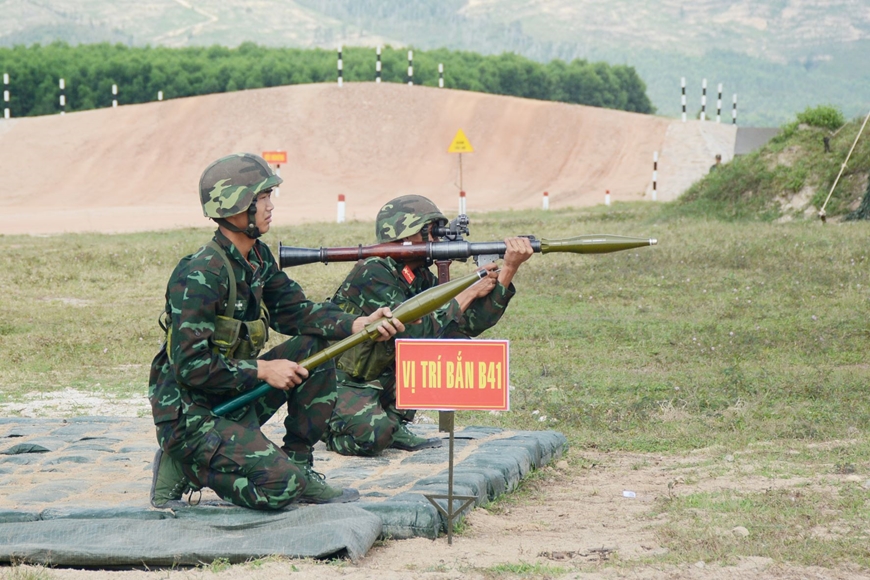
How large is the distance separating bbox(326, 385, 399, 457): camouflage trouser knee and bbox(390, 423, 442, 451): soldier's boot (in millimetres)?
212

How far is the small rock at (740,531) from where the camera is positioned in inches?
210

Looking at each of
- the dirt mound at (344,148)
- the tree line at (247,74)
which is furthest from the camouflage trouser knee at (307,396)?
the tree line at (247,74)

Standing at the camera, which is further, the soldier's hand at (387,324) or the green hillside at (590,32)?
the green hillside at (590,32)

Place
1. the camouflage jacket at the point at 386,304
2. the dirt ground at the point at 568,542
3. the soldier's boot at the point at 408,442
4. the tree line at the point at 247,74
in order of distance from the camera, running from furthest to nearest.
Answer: the tree line at the point at 247,74
the soldier's boot at the point at 408,442
the camouflage jacket at the point at 386,304
the dirt ground at the point at 568,542

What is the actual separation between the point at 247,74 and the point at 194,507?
125 ft

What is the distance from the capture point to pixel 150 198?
31.6 meters

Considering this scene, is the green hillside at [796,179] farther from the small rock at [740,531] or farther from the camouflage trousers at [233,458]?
the camouflage trousers at [233,458]

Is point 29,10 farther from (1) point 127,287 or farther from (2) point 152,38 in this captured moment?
(1) point 127,287

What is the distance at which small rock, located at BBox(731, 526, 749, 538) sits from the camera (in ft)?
17.5

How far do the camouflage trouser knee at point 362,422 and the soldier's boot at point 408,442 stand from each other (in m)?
0.21

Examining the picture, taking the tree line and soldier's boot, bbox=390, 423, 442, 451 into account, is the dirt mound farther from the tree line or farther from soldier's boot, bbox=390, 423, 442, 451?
soldier's boot, bbox=390, 423, 442, 451

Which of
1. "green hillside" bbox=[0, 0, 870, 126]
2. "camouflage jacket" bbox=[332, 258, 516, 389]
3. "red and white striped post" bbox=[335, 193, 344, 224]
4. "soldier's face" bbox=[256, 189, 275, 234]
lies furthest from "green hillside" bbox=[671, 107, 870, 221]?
"green hillside" bbox=[0, 0, 870, 126]

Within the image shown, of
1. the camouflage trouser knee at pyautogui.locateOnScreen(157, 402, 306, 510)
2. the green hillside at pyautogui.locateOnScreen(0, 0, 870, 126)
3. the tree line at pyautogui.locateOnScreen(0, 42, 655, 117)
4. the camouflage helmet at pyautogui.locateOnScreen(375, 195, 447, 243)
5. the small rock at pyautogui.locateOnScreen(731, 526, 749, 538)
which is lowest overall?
the small rock at pyautogui.locateOnScreen(731, 526, 749, 538)

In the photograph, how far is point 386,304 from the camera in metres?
6.96
